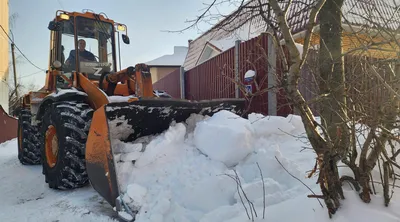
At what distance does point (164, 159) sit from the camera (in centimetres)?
354

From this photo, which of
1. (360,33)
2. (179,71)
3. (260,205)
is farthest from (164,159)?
(179,71)

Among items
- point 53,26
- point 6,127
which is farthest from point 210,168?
point 6,127

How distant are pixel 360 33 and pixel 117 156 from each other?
2.69 m

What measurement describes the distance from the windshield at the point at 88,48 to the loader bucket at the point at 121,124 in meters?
2.10

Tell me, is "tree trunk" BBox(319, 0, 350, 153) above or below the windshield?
below

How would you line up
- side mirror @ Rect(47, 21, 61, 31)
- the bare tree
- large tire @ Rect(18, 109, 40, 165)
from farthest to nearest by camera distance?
large tire @ Rect(18, 109, 40, 165) < side mirror @ Rect(47, 21, 61, 31) < the bare tree

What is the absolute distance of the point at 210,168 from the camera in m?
3.25

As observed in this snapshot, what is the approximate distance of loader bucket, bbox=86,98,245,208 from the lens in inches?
127

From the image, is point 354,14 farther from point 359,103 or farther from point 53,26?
point 53,26

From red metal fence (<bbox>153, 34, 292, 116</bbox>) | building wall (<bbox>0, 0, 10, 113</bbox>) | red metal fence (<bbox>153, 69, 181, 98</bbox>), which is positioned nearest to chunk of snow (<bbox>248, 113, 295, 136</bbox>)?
red metal fence (<bbox>153, 34, 292, 116</bbox>)

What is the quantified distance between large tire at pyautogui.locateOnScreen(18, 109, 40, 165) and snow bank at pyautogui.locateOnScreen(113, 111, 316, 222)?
3.61 meters

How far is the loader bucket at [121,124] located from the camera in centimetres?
323

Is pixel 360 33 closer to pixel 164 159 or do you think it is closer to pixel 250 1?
pixel 250 1

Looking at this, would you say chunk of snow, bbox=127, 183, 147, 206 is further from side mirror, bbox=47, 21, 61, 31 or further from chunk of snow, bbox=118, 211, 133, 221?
side mirror, bbox=47, 21, 61, 31
